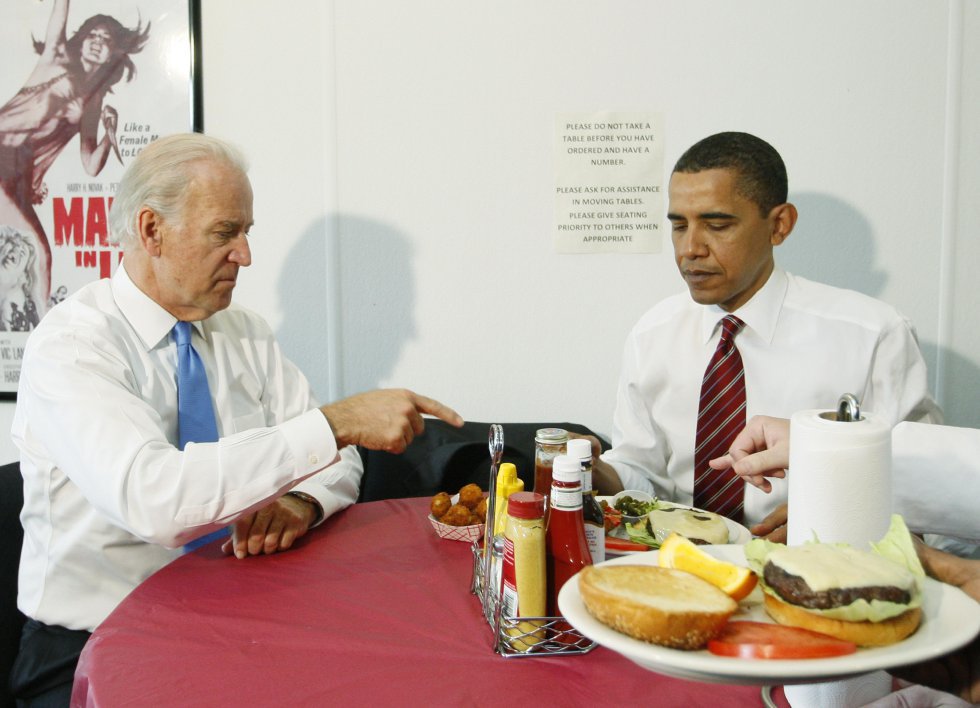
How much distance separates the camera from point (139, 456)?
4.84 feet

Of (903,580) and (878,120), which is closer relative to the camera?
(903,580)

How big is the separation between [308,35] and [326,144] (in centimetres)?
35

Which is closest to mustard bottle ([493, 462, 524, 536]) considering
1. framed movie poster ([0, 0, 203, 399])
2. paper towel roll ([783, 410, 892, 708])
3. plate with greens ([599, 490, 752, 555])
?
plate with greens ([599, 490, 752, 555])

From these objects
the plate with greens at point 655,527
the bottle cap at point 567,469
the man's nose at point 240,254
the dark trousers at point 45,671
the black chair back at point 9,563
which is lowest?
the dark trousers at point 45,671

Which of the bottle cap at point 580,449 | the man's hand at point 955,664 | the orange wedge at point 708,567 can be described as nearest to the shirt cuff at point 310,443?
the bottle cap at point 580,449

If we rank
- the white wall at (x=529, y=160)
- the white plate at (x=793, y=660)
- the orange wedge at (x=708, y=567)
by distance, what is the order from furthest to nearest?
the white wall at (x=529, y=160), the orange wedge at (x=708, y=567), the white plate at (x=793, y=660)

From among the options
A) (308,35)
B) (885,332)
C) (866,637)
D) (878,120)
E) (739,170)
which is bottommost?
(866,637)

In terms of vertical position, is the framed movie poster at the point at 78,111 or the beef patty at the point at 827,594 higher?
the framed movie poster at the point at 78,111

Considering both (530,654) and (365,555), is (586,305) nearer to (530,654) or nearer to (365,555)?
(365,555)

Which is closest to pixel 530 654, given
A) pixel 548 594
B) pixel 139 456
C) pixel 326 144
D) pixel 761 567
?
pixel 548 594

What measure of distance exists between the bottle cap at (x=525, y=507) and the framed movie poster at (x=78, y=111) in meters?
2.13

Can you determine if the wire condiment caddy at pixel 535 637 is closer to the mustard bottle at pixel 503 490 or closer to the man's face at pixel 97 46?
the mustard bottle at pixel 503 490

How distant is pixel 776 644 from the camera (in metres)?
0.78

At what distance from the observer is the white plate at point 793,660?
0.73 metres
